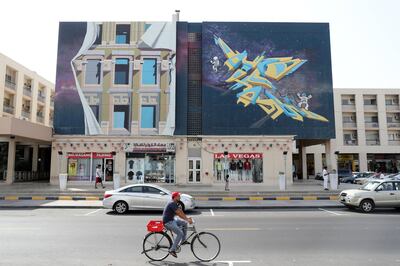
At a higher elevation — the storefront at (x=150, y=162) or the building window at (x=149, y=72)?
the building window at (x=149, y=72)

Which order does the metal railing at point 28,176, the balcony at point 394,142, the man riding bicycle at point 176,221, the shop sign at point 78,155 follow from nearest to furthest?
the man riding bicycle at point 176,221
the shop sign at point 78,155
the metal railing at point 28,176
the balcony at point 394,142

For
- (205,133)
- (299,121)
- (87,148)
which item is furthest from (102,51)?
(299,121)

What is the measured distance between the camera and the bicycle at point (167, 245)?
293 inches

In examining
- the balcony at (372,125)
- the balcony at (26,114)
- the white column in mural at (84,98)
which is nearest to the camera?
the white column in mural at (84,98)

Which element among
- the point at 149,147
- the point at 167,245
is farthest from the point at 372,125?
the point at 167,245

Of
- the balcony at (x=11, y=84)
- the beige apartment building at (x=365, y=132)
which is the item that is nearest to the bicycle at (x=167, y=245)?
the balcony at (x=11, y=84)

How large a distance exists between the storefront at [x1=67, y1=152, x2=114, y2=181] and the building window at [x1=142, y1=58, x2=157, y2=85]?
754 cm

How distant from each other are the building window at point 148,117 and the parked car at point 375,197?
1829 cm

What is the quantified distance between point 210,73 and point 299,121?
942cm

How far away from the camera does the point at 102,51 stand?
30.6 m

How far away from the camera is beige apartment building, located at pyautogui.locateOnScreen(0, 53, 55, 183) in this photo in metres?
27.0

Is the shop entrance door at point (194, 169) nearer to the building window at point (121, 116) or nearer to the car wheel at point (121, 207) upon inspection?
the building window at point (121, 116)

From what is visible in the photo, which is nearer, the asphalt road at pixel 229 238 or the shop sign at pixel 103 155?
the asphalt road at pixel 229 238

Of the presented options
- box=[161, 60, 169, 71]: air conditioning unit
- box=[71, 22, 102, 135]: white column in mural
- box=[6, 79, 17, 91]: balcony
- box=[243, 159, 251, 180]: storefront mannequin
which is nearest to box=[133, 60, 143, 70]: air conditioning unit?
box=[161, 60, 169, 71]: air conditioning unit
